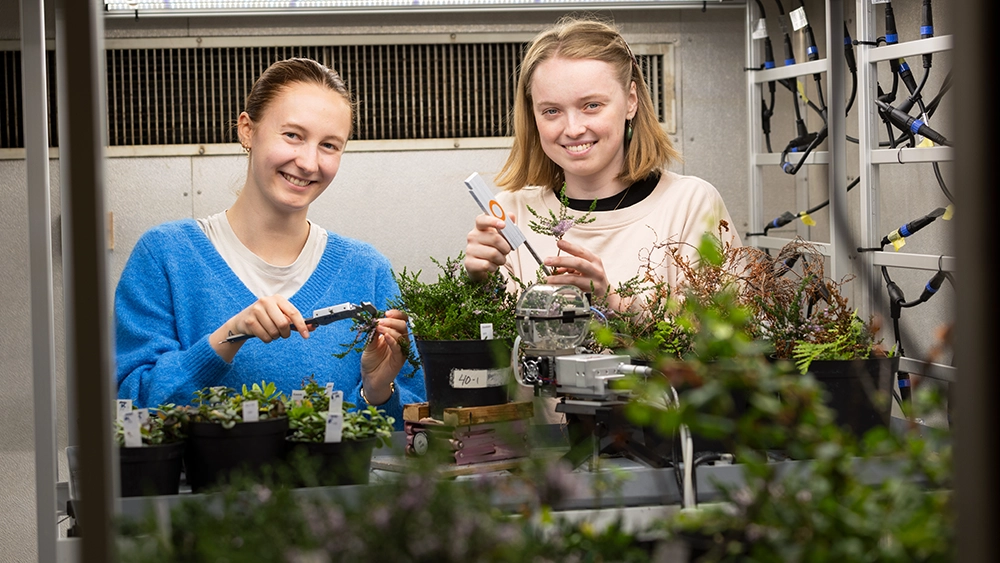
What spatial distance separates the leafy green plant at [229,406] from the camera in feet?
4.51

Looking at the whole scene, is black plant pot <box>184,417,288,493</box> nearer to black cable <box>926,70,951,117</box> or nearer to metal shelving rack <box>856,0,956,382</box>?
metal shelving rack <box>856,0,956,382</box>

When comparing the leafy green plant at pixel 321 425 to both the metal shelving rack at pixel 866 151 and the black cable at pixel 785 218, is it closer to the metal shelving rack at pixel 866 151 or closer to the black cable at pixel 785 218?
the metal shelving rack at pixel 866 151

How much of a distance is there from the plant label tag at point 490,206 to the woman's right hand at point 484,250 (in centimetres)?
2

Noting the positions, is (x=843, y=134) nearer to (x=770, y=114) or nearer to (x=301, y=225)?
(x=770, y=114)

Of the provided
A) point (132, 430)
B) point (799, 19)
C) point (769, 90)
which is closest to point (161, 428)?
point (132, 430)

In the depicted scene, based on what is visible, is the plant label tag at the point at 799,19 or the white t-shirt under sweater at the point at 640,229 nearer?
the white t-shirt under sweater at the point at 640,229

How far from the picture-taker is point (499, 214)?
5.79 ft

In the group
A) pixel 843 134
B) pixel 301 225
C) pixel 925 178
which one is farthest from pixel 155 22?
pixel 925 178

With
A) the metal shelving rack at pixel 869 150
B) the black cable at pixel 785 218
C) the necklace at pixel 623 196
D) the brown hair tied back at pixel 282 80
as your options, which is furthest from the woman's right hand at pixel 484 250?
the black cable at pixel 785 218

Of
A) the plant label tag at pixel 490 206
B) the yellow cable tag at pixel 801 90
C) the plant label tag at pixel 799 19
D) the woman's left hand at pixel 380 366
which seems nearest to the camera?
the plant label tag at pixel 490 206

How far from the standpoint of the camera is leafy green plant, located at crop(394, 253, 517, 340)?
161 centimetres

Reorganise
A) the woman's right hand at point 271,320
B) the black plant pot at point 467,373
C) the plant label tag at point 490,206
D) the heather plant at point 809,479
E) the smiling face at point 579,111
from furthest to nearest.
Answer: the smiling face at point 579,111 < the woman's right hand at point 271,320 < the plant label tag at point 490,206 < the black plant pot at point 467,373 < the heather plant at point 809,479

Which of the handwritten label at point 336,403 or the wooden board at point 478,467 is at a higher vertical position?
the handwritten label at point 336,403

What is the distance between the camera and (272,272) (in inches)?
97.8
